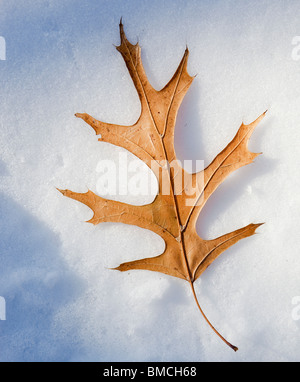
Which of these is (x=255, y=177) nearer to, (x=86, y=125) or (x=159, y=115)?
(x=159, y=115)

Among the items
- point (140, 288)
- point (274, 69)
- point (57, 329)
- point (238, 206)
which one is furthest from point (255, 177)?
point (57, 329)

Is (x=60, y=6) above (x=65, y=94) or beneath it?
above

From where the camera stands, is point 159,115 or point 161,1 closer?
point 159,115

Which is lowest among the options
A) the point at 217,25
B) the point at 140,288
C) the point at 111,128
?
the point at 140,288
